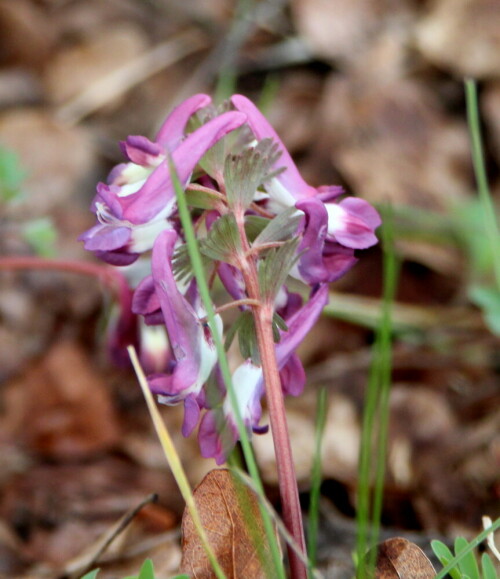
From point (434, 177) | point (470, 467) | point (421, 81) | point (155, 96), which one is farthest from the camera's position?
point (155, 96)

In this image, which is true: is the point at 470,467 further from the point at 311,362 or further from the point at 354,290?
the point at 354,290

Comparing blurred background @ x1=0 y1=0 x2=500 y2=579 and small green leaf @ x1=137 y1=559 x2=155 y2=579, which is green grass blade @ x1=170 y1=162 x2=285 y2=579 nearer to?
small green leaf @ x1=137 y1=559 x2=155 y2=579

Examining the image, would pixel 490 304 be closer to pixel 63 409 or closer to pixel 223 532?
pixel 223 532

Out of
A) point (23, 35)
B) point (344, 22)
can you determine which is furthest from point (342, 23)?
point (23, 35)

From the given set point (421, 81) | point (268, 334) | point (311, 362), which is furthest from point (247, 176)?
point (421, 81)

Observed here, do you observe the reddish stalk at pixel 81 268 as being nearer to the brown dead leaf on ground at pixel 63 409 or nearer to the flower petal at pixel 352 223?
the brown dead leaf on ground at pixel 63 409

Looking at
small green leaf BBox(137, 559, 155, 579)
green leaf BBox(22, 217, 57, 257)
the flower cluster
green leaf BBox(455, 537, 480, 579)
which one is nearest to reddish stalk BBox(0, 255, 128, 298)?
green leaf BBox(22, 217, 57, 257)

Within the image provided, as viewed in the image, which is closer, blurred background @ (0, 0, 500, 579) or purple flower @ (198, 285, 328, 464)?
purple flower @ (198, 285, 328, 464)
